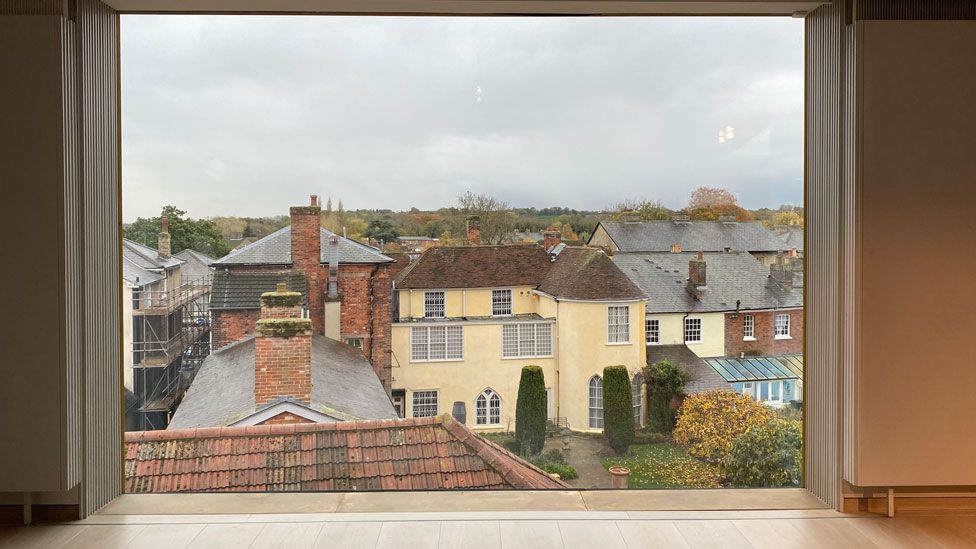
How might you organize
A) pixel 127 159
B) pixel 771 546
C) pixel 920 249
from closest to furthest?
pixel 771 546 < pixel 920 249 < pixel 127 159

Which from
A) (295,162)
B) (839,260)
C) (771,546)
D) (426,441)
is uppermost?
(295,162)

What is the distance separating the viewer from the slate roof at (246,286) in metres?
3.55

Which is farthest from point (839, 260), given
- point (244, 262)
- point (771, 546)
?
point (244, 262)

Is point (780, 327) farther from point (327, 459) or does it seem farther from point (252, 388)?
point (252, 388)

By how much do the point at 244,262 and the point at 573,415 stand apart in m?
1.95

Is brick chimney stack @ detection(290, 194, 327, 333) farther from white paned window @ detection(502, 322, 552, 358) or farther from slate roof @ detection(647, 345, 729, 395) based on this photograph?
slate roof @ detection(647, 345, 729, 395)

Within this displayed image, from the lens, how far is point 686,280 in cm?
364

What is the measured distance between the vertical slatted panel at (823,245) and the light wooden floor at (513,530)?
30 centimetres

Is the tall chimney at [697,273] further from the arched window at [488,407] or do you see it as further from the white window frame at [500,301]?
the arched window at [488,407]

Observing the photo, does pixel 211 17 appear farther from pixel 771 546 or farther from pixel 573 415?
pixel 771 546

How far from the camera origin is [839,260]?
3.17 metres

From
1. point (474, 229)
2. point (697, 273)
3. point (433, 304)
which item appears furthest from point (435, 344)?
point (697, 273)

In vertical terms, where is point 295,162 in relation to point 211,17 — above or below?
below

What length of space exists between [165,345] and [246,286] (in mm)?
510
